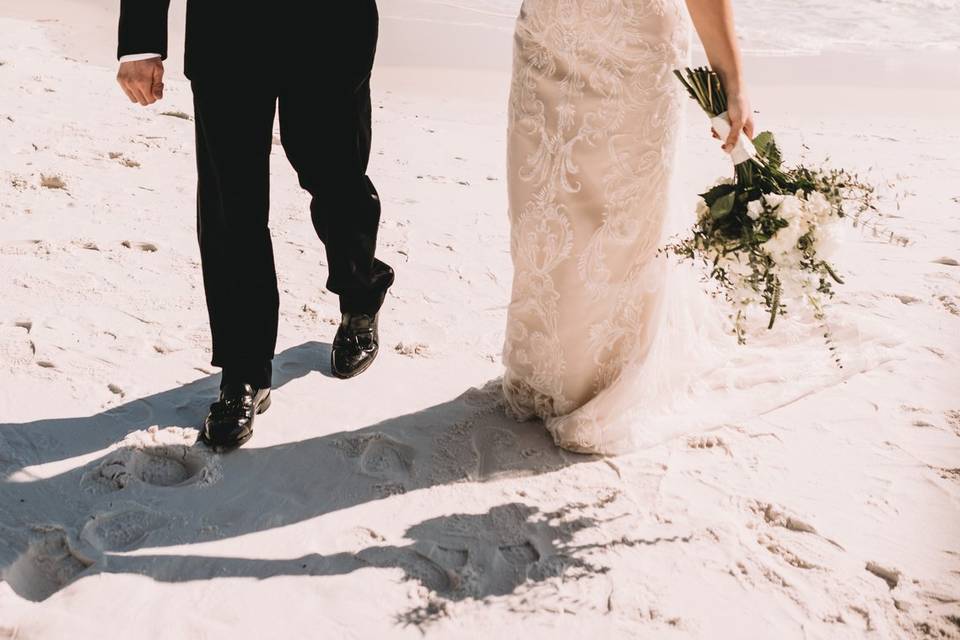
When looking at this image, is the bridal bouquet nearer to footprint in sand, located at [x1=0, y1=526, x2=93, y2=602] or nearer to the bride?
the bride

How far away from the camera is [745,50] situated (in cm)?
1053

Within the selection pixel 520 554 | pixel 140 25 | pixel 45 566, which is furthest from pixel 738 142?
pixel 45 566

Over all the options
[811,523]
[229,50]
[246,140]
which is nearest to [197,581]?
[246,140]

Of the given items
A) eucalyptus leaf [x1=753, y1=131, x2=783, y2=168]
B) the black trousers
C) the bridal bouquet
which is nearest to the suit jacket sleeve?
the black trousers

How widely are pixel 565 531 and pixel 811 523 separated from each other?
771 mm

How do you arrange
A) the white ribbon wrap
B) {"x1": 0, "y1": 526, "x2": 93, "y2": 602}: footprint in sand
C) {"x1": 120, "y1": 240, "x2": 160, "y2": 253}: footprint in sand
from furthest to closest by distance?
{"x1": 120, "y1": 240, "x2": 160, "y2": 253}: footprint in sand
the white ribbon wrap
{"x1": 0, "y1": 526, "x2": 93, "y2": 602}: footprint in sand

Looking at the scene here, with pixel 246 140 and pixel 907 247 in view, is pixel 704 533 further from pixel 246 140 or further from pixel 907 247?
pixel 907 247

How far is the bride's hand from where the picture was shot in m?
2.60

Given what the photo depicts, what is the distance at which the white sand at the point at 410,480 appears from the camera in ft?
7.97

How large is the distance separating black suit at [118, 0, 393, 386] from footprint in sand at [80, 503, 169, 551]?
59cm

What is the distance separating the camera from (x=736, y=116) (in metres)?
2.63

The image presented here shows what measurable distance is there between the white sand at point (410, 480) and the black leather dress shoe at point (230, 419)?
53 mm

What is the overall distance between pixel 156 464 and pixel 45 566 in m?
0.54

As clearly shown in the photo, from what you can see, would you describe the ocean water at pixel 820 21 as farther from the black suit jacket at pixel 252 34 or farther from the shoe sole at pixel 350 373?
the black suit jacket at pixel 252 34
